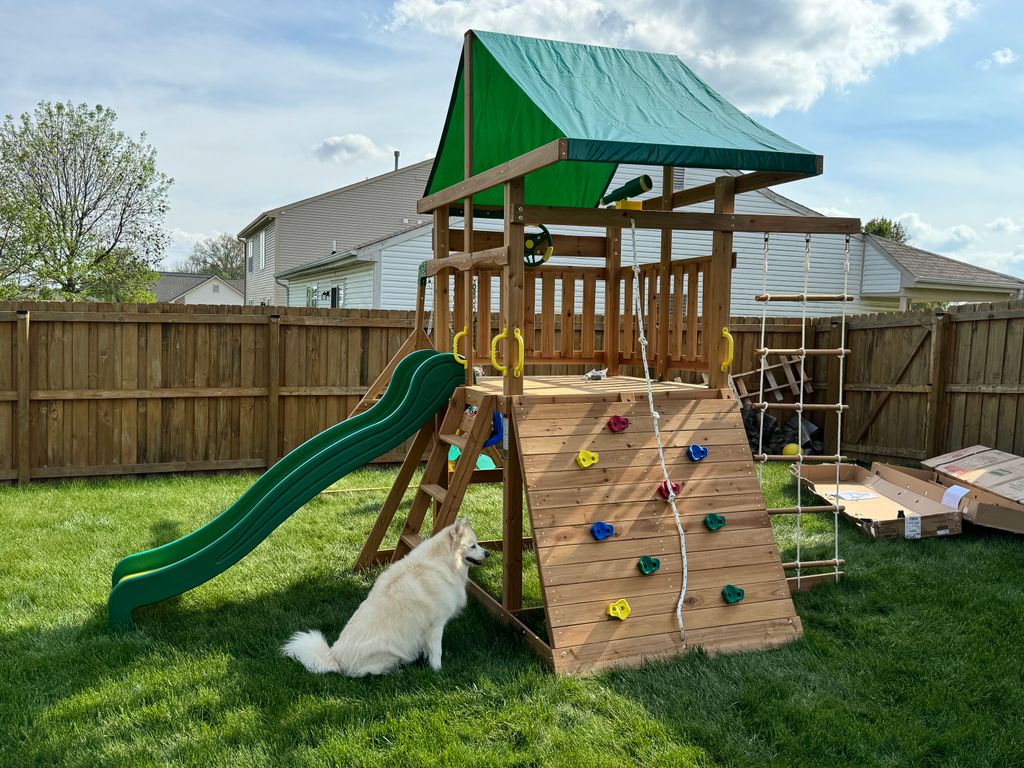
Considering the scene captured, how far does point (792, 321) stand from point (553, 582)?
30.3ft

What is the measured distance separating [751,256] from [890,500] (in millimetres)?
13771

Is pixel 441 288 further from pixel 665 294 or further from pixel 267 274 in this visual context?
pixel 267 274

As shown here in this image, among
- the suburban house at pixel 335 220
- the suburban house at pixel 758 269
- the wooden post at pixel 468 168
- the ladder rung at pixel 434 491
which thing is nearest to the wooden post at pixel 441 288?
the wooden post at pixel 468 168

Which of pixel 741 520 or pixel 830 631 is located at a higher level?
pixel 741 520

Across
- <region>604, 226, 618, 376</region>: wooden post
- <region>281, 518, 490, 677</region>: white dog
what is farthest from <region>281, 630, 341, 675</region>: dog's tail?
<region>604, 226, 618, 376</region>: wooden post

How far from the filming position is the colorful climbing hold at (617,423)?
16.6 ft

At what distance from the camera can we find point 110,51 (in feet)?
34.5

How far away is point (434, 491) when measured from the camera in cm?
554

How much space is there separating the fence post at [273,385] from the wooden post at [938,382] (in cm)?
823

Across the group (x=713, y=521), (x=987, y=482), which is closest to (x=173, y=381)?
(x=713, y=521)

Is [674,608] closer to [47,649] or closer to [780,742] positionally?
[780,742]

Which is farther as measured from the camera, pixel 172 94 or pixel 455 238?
pixel 172 94

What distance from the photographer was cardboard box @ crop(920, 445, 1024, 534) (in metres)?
7.00

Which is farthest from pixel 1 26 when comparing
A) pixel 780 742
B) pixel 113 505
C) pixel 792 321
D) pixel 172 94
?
pixel 780 742
